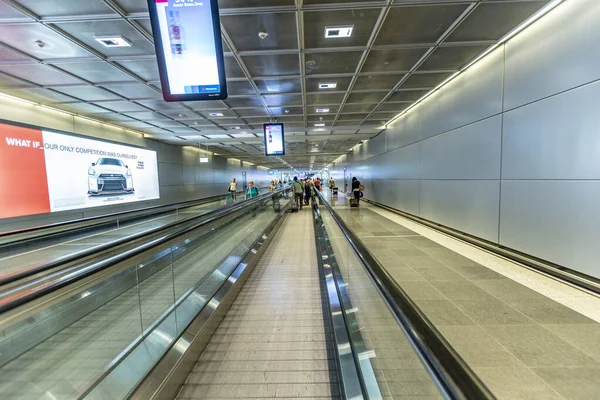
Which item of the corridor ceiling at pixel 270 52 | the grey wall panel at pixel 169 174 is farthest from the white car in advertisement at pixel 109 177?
the grey wall panel at pixel 169 174

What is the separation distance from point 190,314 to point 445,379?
266 cm

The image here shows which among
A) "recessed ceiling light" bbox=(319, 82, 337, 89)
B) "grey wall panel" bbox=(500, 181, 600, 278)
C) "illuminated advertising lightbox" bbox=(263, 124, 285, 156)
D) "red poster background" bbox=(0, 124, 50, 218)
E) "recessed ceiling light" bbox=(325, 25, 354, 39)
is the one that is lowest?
"grey wall panel" bbox=(500, 181, 600, 278)

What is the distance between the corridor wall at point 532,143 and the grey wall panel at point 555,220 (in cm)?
1

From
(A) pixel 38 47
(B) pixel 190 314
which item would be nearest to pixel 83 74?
(A) pixel 38 47

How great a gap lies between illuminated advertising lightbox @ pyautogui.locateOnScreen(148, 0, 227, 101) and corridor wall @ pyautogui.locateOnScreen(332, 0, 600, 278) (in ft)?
15.8

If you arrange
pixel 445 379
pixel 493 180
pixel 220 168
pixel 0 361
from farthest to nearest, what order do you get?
pixel 220 168
pixel 493 180
pixel 0 361
pixel 445 379

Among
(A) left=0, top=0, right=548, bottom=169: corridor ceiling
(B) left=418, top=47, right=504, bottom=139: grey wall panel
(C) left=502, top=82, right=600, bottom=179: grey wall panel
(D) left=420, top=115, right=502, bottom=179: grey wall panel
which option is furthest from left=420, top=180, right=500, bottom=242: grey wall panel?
(A) left=0, top=0, right=548, bottom=169: corridor ceiling

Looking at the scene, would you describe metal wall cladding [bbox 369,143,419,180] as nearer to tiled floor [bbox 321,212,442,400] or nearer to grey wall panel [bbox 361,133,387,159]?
grey wall panel [bbox 361,133,387,159]

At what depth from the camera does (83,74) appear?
520 cm

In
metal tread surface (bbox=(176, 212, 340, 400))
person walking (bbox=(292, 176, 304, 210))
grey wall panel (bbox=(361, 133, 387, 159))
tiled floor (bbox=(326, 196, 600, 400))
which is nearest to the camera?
tiled floor (bbox=(326, 196, 600, 400))

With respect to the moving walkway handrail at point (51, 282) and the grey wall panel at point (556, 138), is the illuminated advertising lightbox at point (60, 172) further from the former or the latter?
the grey wall panel at point (556, 138)

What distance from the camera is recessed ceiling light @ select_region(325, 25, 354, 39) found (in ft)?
12.6

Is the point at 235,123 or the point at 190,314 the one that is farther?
the point at 235,123

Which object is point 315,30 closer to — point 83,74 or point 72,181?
point 83,74
